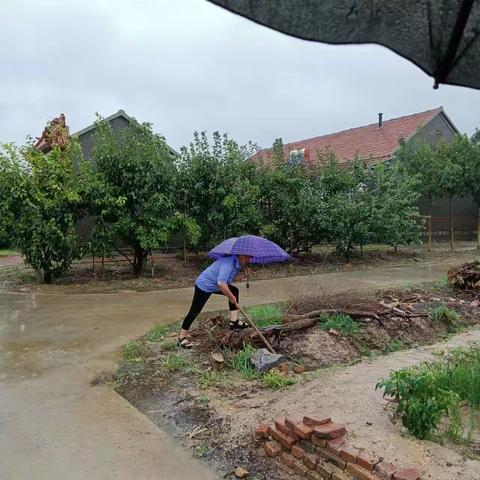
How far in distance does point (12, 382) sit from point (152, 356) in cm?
148

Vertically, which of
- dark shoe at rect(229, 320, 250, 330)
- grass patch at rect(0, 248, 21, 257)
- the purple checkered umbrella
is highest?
the purple checkered umbrella

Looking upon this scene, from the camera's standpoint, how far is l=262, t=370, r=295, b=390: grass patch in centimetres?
498

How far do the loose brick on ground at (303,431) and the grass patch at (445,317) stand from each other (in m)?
4.17

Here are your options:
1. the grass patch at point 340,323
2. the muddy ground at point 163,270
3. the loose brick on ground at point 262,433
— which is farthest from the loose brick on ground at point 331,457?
the muddy ground at point 163,270

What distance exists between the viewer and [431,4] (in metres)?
1.47

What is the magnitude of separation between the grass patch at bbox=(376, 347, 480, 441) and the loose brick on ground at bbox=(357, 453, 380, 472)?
1.41 ft

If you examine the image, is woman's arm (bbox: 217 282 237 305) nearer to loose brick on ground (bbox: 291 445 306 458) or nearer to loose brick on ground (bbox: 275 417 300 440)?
loose brick on ground (bbox: 275 417 300 440)

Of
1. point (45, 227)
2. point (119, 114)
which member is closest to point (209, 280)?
point (45, 227)

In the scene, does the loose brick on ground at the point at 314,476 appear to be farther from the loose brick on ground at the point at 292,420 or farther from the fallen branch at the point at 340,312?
the fallen branch at the point at 340,312

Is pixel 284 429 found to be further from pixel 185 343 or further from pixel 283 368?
pixel 185 343

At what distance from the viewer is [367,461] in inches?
128

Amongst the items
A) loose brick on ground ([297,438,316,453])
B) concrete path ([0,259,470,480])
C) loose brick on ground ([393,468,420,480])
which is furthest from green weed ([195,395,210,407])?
loose brick on ground ([393,468,420,480])

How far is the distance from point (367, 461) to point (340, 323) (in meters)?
3.34

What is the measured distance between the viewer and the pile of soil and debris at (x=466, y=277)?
9.30 meters
